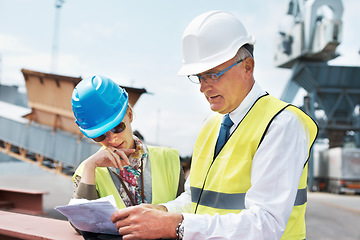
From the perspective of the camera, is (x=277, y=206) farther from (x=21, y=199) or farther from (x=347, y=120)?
(x=347, y=120)

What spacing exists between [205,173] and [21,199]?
9889mm

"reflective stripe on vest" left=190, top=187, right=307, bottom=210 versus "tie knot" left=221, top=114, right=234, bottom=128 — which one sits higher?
"tie knot" left=221, top=114, right=234, bottom=128

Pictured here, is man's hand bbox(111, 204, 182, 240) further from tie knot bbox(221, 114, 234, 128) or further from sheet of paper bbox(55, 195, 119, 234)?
tie knot bbox(221, 114, 234, 128)

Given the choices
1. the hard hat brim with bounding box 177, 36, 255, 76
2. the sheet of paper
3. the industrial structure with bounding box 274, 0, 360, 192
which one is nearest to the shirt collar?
the hard hat brim with bounding box 177, 36, 255, 76

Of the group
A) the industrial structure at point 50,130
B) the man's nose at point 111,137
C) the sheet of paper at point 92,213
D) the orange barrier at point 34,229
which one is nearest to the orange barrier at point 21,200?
the industrial structure at point 50,130

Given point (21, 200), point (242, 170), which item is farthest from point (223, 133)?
point (21, 200)

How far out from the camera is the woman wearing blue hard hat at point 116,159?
210 cm

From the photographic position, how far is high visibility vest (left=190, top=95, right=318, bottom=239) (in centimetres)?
171

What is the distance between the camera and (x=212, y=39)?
6.31ft

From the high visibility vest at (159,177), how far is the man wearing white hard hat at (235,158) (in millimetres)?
194

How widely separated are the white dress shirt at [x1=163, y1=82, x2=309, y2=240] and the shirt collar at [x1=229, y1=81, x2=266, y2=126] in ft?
1.11

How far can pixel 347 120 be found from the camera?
32.0 meters

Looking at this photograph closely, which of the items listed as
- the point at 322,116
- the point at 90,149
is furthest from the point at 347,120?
the point at 90,149

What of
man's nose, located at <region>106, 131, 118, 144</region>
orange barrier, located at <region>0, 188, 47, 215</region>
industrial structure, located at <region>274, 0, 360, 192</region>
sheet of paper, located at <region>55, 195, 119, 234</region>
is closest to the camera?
sheet of paper, located at <region>55, 195, 119, 234</region>
